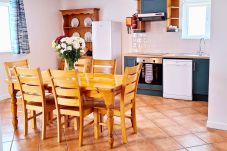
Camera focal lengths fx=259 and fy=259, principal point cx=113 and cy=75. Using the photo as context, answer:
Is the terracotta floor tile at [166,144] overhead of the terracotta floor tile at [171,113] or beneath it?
beneath

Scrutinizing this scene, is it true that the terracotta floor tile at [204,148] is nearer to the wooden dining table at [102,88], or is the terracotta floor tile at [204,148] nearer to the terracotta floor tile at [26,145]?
the wooden dining table at [102,88]

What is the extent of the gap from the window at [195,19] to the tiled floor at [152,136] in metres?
1.93

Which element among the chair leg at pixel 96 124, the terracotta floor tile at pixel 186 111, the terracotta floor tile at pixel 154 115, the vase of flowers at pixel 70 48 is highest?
the vase of flowers at pixel 70 48

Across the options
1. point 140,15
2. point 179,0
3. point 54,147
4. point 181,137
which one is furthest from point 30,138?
point 179,0

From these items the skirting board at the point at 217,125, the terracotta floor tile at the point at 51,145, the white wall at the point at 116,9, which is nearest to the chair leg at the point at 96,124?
the terracotta floor tile at the point at 51,145

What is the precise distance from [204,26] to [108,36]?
213 centimetres

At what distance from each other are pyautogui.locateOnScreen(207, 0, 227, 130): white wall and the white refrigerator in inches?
112

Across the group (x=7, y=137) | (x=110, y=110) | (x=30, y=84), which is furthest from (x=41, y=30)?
(x=110, y=110)

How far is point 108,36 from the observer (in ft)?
19.7

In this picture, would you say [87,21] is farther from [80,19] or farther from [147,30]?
[147,30]

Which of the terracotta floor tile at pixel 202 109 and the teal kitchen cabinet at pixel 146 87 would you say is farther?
the teal kitchen cabinet at pixel 146 87

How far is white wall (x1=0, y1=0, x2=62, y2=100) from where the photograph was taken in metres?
6.16

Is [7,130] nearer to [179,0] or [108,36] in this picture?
[108,36]

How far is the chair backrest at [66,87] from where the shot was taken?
299 centimetres
